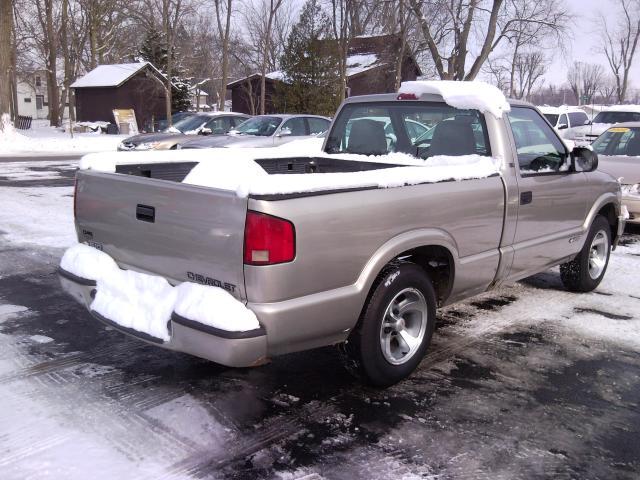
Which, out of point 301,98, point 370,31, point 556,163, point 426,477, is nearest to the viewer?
point 426,477

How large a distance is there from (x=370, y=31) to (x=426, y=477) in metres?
50.3

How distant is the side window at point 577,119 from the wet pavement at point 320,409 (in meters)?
18.6

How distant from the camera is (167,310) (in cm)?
327

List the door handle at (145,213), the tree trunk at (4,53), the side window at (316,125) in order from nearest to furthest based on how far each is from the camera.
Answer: the door handle at (145,213), the side window at (316,125), the tree trunk at (4,53)

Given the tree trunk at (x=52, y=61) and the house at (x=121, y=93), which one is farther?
the house at (x=121, y=93)

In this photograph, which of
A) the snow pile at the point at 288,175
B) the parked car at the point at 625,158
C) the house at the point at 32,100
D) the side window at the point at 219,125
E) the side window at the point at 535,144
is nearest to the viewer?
the snow pile at the point at 288,175

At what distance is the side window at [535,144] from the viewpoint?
4.76m

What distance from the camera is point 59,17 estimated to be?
4256 cm

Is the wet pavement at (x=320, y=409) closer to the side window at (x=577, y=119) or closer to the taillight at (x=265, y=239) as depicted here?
the taillight at (x=265, y=239)

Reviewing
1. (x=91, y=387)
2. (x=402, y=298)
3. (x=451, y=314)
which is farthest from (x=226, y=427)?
→ (x=451, y=314)

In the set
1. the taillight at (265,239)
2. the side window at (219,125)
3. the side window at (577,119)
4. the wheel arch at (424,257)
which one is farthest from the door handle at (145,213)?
the side window at (577,119)

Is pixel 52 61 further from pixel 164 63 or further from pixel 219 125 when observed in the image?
pixel 219 125

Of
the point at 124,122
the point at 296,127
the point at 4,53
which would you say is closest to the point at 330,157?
the point at 296,127

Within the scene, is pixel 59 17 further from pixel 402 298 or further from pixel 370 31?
pixel 402 298
